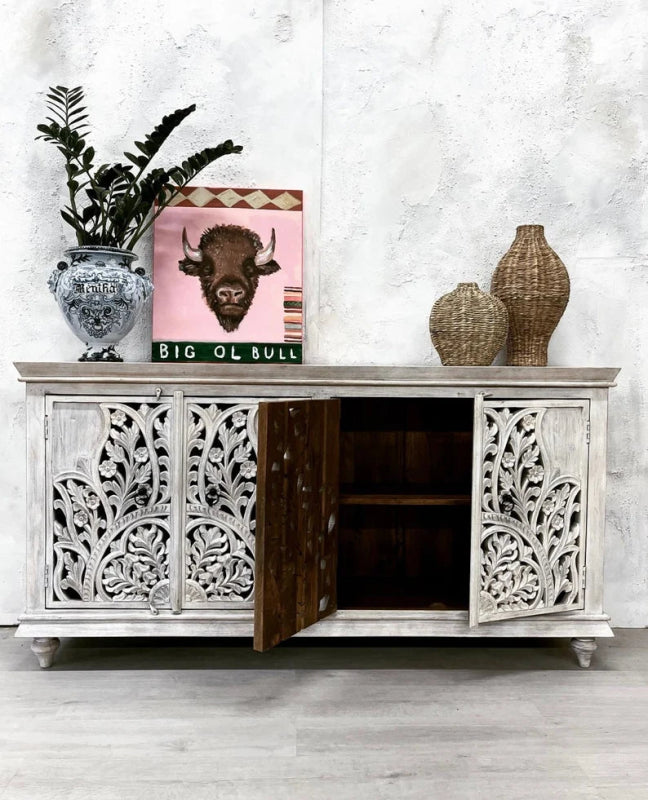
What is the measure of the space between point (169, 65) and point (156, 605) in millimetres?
1799

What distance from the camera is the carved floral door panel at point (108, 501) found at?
2090mm

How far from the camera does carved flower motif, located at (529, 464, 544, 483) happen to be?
2.15 metres

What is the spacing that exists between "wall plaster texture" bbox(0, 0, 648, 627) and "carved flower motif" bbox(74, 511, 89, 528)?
0.55 metres

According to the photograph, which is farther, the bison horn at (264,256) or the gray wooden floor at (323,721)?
the bison horn at (264,256)

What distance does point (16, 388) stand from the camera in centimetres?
253

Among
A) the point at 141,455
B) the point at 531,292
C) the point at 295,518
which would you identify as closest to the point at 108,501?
the point at 141,455

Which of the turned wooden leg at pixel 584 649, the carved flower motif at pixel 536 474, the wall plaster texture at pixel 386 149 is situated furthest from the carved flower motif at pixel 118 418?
the turned wooden leg at pixel 584 649

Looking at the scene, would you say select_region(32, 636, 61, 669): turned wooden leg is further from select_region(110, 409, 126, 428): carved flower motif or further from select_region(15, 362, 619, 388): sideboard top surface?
select_region(15, 362, 619, 388): sideboard top surface

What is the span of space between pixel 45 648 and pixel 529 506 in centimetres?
148

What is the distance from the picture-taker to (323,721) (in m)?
1.83

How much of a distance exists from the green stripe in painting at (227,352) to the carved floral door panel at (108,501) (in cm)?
36

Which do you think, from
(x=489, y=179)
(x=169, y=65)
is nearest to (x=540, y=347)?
(x=489, y=179)

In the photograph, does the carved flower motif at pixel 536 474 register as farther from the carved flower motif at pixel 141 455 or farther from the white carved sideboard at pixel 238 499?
the carved flower motif at pixel 141 455

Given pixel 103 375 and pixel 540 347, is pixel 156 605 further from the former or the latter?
pixel 540 347
